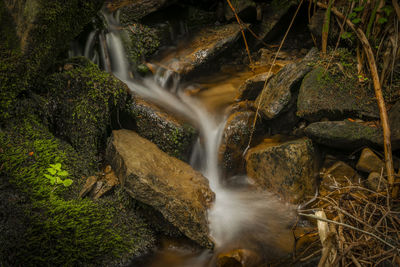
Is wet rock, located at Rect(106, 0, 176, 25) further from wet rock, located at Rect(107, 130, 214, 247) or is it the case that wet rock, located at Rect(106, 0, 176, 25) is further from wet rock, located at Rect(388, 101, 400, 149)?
wet rock, located at Rect(388, 101, 400, 149)

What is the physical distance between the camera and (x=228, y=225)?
3445 millimetres

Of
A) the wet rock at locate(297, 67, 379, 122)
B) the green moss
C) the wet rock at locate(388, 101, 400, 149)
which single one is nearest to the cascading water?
the green moss

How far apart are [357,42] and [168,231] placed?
3.89 metres

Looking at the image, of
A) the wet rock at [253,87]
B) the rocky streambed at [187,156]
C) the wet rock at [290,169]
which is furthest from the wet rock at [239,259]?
the wet rock at [253,87]

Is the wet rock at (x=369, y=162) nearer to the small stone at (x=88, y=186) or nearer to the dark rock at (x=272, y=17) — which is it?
the small stone at (x=88, y=186)

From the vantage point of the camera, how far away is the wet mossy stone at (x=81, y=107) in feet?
11.6

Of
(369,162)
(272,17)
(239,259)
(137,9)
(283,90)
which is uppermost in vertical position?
(137,9)

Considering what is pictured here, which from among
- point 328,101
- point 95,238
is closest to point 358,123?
point 328,101

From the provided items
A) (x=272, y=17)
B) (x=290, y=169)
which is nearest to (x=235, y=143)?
(x=290, y=169)

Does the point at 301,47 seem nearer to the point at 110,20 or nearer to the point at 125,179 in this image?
the point at 110,20

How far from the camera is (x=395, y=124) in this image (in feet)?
10.8

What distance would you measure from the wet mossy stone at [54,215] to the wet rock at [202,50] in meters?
2.93

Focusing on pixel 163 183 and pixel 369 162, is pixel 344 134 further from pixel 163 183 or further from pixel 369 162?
pixel 163 183

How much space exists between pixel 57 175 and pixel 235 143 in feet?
8.44
